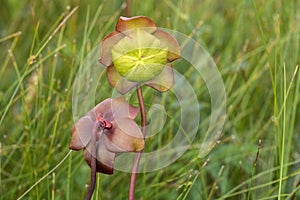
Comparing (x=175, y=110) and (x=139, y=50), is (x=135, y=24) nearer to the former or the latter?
(x=139, y=50)

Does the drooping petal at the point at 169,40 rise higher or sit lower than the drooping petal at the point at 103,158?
higher

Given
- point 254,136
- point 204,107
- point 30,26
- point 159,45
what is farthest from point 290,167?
point 30,26

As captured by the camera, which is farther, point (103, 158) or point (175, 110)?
point (175, 110)

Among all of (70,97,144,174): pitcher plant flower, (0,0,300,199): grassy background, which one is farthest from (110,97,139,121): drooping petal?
(0,0,300,199): grassy background

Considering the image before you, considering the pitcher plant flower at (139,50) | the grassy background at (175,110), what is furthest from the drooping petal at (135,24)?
the grassy background at (175,110)

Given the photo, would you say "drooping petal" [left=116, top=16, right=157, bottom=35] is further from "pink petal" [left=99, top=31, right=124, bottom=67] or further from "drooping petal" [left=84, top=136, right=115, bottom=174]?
"drooping petal" [left=84, top=136, right=115, bottom=174]

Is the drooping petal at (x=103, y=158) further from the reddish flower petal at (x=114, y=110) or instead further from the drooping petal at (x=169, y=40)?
the drooping petal at (x=169, y=40)

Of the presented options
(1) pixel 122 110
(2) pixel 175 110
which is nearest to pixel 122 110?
(1) pixel 122 110
